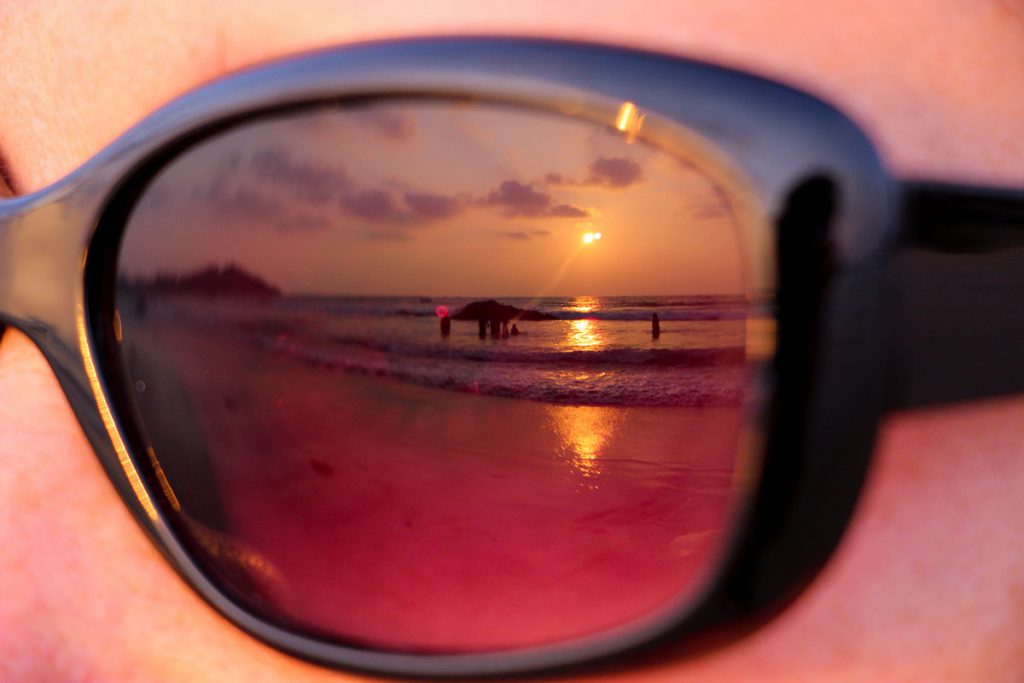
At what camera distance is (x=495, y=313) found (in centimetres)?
42

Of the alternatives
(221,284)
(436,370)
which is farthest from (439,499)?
(221,284)

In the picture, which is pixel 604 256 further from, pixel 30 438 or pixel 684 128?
pixel 30 438

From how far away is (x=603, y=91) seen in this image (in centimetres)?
33

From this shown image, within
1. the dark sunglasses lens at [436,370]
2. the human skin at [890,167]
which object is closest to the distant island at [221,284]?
the dark sunglasses lens at [436,370]

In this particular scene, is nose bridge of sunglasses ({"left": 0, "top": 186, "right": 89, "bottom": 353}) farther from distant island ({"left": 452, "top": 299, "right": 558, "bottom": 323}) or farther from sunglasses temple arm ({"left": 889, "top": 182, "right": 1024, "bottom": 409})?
sunglasses temple arm ({"left": 889, "top": 182, "right": 1024, "bottom": 409})

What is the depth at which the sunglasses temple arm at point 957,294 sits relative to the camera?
1.06 ft

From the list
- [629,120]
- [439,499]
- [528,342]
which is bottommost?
[439,499]

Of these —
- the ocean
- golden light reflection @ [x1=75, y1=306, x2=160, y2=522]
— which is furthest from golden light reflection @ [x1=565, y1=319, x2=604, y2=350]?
golden light reflection @ [x1=75, y1=306, x2=160, y2=522]

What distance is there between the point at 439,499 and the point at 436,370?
9 cm

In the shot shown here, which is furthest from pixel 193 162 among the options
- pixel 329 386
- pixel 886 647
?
pixel 886 647

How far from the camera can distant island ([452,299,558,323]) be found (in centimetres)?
41

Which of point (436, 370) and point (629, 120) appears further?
point (436, 370)

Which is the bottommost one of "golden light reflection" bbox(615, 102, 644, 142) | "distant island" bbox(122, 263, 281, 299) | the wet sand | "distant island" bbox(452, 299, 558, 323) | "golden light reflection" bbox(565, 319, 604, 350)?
the wet sand

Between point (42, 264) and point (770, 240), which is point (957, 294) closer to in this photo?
point (770, 240)
